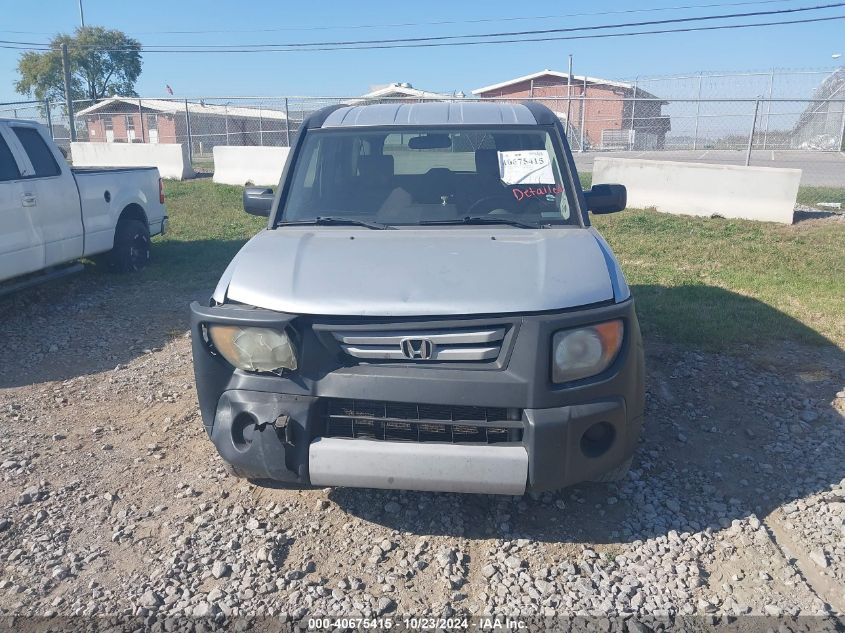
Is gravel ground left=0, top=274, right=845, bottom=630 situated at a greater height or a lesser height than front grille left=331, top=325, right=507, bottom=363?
lesser

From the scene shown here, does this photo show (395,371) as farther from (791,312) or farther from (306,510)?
(791,312)

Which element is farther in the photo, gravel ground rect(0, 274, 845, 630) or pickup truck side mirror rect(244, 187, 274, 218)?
pickup truck side mirror rect(244, 187, 274, 218)

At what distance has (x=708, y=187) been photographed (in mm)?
12234

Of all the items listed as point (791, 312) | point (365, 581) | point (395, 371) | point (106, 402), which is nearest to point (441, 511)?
point (365, 581)

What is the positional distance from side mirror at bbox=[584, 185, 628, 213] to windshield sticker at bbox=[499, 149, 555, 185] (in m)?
0.39

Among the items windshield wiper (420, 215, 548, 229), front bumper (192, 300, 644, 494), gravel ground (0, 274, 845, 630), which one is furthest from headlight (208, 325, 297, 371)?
windshield wiper (420, 215, 548, 229)

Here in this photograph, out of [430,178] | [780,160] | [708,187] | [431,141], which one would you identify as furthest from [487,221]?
[780,160]

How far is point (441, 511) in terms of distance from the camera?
339cm

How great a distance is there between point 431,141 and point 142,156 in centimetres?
1825

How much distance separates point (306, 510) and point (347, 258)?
1.24 metres

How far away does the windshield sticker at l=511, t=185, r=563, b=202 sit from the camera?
13.2 ft

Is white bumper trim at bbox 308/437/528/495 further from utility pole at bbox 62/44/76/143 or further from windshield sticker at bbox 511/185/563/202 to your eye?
utility pole at bbox 62/44/76/143

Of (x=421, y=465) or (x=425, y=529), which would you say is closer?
(x=421, y=465)

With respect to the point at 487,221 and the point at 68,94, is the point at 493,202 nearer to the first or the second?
the point at 487,221
